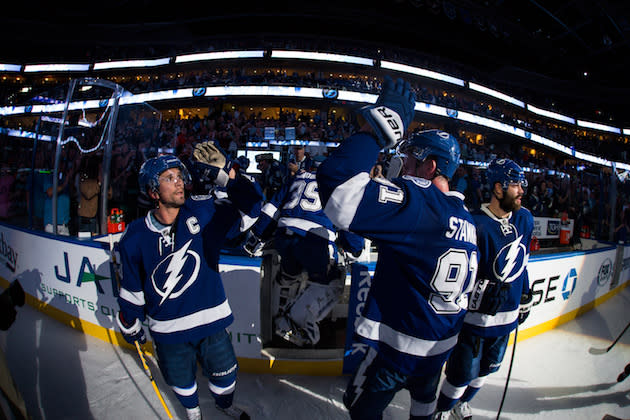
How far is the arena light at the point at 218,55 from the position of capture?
1788 centimetres

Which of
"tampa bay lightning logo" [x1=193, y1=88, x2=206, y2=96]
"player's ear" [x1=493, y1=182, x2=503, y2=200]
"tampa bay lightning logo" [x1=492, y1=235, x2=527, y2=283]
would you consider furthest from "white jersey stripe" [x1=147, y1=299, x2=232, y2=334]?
"tampa bay lightning logo" [x1=193, y1=88, x2=206, y2=96]

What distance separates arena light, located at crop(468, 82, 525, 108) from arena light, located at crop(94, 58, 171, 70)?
2316 cm

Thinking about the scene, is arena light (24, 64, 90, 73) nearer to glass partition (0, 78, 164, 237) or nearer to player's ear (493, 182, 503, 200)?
glass partition (0, 78, 164, 237)

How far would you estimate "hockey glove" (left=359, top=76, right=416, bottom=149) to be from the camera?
1.03 m

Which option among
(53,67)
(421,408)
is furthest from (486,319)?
(53,67)

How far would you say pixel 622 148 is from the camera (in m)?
27.1

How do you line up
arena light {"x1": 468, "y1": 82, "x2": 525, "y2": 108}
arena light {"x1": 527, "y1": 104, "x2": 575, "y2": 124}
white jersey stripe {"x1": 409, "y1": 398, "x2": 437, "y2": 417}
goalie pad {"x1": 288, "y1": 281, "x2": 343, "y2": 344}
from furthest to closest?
arena light {"x1": 527, "y1": 104, "x2": 575, "y2": 124} → arena light {"x1": 468, "y1": 82, "x2": 525, "y2": 108} → goalie pad {"x1": 288, "y1": 281, "x2": 343, "y2": 344} → white jersey stripe {"x1": 409, "y1": 398, "x2": 437, "y2": 417}

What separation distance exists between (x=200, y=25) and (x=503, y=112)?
26.2 m

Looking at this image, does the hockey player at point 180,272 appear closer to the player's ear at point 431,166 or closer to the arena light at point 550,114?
the player's ear at point 431,166

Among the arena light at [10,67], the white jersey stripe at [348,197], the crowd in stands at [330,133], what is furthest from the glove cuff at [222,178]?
the arena light at [10,67]

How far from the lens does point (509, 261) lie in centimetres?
195

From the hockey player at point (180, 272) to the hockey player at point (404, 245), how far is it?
0.94 metres

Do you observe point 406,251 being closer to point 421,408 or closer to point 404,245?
point 404,245

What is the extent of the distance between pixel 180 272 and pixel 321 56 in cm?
1957
